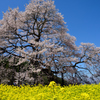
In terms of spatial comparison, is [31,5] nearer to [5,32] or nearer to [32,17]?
[32,17]

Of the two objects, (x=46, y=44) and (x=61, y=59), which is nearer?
(x=46, y=44)

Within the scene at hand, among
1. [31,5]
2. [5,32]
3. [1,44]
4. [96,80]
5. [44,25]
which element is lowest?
[96,80]

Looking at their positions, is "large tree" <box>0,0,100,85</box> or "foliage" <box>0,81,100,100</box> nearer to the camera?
"foliage" <box>0,81,100,100</box>

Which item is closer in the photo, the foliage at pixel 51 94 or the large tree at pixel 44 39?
the foliage at pixel 51 94

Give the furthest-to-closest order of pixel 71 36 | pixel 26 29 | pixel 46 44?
1. pixel 71 36
2. pixel 26 29
3. pixel 46 44

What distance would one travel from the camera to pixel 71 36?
1734 centimetres

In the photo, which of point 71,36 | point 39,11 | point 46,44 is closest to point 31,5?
point 39,11

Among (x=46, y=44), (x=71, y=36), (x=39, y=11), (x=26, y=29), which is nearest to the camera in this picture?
(x=46, y=44)

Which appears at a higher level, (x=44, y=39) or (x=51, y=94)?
(x=44, y=39)

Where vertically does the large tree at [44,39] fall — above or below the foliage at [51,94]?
above

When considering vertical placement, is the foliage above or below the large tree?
below

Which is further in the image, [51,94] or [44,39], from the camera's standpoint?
[44,39]

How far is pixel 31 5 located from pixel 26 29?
317 centimetres

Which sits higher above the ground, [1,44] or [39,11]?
[39,11]
